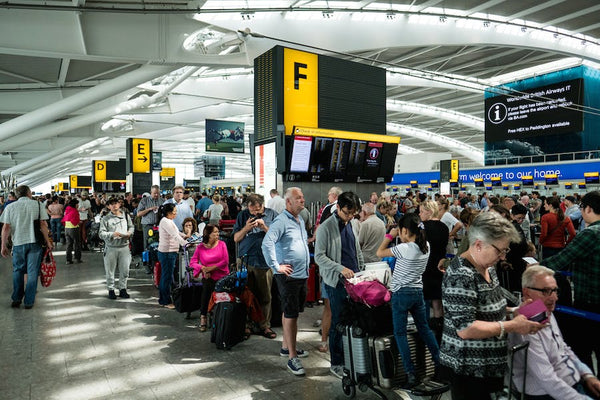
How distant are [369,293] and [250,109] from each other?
2539cm

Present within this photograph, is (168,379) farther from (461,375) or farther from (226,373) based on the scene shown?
(461,375)

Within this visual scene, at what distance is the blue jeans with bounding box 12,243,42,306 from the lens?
261 inches

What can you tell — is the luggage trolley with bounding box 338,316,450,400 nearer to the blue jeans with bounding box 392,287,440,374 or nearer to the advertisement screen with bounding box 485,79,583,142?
the blue jeans with bounding box 392,287,440,374

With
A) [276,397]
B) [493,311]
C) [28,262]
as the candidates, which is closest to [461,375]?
[493,311]

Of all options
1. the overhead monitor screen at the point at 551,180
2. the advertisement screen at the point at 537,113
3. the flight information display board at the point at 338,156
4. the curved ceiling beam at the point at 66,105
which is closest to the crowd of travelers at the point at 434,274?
the flight information display board at the point at 338,156

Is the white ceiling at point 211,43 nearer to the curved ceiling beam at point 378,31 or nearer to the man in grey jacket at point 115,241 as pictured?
the curved ceiling beam at point 378,31

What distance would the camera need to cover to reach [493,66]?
25672 mm

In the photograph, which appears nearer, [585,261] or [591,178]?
[585,261]

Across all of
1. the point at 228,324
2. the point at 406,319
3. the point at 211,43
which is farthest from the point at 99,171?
the point at 406,319

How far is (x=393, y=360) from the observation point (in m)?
3.40

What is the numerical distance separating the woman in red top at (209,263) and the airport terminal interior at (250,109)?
0.56 meters

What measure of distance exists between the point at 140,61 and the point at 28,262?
21.7 feet

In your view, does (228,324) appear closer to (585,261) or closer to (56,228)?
(585,261)

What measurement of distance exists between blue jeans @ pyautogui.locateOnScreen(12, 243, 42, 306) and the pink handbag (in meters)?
5.51
